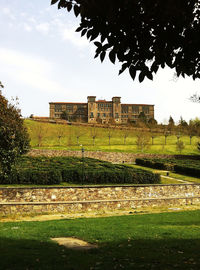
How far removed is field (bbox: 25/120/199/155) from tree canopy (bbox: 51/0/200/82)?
5152 cm

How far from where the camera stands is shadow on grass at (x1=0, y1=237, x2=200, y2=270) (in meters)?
6.11

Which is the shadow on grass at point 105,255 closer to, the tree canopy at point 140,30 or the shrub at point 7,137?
the tree canopy at point 140,30

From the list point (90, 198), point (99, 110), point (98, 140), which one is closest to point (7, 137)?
point (90, 198)

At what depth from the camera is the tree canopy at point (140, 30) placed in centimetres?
502

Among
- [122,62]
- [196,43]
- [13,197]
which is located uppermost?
[196,43]

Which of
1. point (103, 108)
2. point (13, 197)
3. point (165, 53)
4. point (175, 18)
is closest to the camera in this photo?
point (175, 18)

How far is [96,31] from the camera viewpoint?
5.35 m

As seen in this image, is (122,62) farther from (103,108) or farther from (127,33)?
(103,108)

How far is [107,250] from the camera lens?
786 cm

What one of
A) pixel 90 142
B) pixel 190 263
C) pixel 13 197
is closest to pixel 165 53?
pixel 190 263

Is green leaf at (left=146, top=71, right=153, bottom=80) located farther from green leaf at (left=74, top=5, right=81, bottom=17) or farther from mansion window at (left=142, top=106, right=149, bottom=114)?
mansion window at (left=142, top=106, right=149, bottom=114)

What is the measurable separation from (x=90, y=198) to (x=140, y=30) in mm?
15592

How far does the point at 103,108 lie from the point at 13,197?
12337 cm

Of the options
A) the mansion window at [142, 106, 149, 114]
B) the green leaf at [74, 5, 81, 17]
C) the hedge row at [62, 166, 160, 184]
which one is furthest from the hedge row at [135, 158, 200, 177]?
the mansion window at [142, 106, 149, 114]
